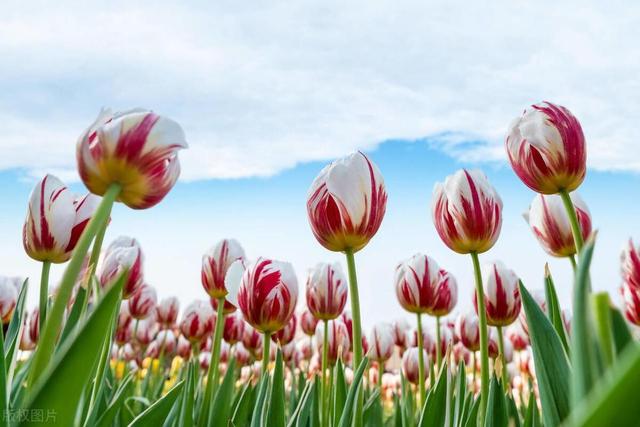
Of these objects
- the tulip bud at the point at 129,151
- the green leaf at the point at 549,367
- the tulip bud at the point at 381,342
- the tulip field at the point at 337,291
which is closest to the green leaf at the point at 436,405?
the tulip field at the point at 337,291

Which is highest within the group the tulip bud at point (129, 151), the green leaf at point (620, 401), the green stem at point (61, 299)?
the tulip bud at point (129, 151)

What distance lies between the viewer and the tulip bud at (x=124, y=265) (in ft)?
6.26

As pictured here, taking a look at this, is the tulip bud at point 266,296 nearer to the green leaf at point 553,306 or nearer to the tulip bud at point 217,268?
the tulip bud at point 217,268

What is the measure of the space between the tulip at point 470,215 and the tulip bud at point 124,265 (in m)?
0.96

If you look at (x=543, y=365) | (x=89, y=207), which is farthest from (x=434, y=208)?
(x=89, y=207)

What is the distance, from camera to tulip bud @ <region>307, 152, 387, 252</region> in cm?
134

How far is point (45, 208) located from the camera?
1.29 meters

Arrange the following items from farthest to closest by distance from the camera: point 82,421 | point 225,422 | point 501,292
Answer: point 501,292
point 225,422
point 82,421

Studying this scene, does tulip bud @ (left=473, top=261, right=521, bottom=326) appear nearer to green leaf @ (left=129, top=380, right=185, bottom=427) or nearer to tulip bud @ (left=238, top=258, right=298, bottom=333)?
tulip bud @ (left=238, top=258, right=298, bottom=333)

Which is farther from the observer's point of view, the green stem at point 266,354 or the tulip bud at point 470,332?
the tulip bud at point 470,332

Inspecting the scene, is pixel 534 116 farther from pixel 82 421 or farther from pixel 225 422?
pixel 225 422

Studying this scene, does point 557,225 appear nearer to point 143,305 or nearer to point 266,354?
point 266,354

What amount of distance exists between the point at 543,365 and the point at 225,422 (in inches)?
44.9

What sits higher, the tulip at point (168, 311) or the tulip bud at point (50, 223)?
the tulip bud at point (50, 223)
